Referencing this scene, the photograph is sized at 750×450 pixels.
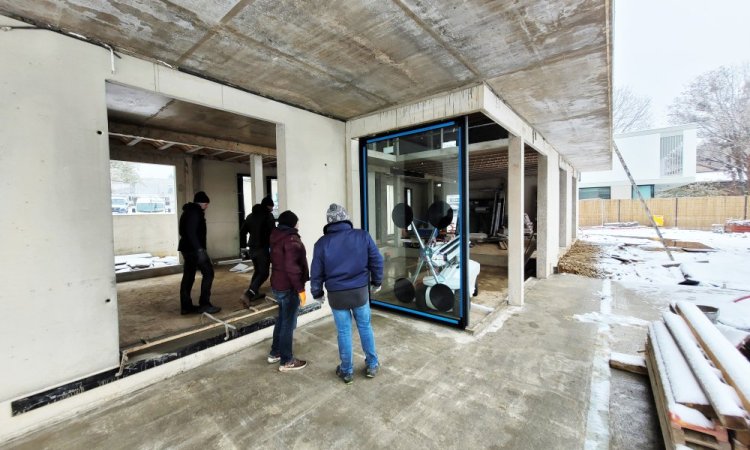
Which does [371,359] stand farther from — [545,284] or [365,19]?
[545,284]

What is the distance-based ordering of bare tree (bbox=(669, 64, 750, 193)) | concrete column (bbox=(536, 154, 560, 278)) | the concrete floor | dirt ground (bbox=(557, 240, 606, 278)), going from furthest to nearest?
1. bare tree (bbox=(669, 64, 750, 193))
2. dirt ground (bbox=(557, 240, 606, 278))
3. concrete column (bbox=(536, 154, 560, 278))
4. the concrete floor

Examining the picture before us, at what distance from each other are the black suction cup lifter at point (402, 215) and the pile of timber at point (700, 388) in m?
2.82

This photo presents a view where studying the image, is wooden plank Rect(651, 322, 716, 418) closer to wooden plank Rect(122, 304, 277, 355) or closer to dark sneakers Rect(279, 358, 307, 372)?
dark sneakers Rect(279, 358, 307, 372)

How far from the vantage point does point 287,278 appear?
2648 mm

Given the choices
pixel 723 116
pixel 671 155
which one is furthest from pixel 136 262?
pixel 723 116

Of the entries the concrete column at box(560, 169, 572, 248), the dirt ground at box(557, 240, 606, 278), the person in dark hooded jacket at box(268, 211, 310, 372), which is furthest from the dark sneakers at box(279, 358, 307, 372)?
the concrete column at box(560, 169, 572, 248)

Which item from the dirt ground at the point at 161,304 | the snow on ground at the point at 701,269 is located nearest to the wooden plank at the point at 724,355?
the snow on ground at the point at 701,269

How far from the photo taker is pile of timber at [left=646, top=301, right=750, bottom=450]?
1.46m

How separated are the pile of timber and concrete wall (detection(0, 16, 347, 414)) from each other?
148 inches

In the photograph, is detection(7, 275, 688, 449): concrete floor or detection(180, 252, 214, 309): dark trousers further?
detection(180, 252, 214, 309): dark trousers

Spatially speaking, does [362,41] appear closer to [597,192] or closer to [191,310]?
[191,310]

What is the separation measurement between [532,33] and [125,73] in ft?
10.5

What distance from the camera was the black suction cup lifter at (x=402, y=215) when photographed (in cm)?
435

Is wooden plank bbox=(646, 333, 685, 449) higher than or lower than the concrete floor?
higher
